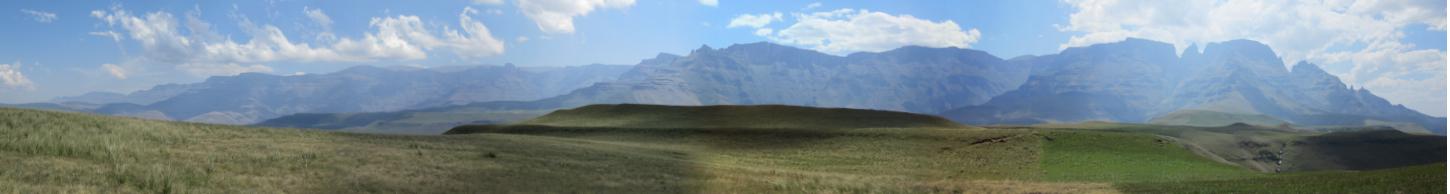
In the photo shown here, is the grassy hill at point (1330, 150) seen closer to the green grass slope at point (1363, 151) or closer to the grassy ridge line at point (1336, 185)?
the green grass slope at point (1363, 151)

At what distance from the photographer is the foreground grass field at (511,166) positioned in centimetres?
1623

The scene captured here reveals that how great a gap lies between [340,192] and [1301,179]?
103 feet

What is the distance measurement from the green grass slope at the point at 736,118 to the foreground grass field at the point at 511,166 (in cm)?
2174

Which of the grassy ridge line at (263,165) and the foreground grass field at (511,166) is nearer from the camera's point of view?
the grassy ridge line at (263,165)

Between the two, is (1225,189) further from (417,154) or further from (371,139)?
(371,139)

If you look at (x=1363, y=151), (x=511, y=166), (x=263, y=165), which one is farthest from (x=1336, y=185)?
(x=1363, y=151)

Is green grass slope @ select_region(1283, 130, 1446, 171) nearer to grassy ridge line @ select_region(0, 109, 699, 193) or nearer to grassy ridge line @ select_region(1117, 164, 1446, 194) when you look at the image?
grassy ridge line @ select_region(1117, 164, 1446, 194)

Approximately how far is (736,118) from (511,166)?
48.7 meters

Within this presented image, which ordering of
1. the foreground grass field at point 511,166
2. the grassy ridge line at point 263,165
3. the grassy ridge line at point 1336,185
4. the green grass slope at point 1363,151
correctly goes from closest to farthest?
1. the grassy ridge line at point 263,165
2. the foreground grass field at point 511,166
3. the grassy ridge line at point 1336,185
4. the green grass slope at point 1363,151

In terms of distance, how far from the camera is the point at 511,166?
76.1 feet

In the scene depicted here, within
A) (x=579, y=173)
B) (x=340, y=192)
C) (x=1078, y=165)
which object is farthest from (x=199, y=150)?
(x=1078, y=165)

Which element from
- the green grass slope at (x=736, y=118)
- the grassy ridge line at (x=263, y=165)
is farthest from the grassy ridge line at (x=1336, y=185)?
the green grass slope at (x=736, y=118)

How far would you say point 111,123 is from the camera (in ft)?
79.7

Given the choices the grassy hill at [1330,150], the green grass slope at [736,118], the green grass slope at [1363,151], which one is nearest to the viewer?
Answer: the grassy hill at [1330,150]
